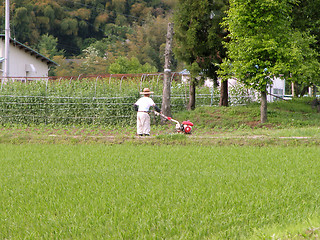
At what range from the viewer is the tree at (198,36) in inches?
862

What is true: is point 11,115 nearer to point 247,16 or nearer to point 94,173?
point 247,16

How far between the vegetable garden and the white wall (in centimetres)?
1809

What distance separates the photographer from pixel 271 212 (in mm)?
5602

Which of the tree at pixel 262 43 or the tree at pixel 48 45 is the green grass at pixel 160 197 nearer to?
the tree at pixel 262 43

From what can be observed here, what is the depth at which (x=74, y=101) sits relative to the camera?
21688 millimetres

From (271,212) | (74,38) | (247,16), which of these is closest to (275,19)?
(247,16)

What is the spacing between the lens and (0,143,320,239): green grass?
507cm

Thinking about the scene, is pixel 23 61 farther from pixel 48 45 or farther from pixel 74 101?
pixel 74 101

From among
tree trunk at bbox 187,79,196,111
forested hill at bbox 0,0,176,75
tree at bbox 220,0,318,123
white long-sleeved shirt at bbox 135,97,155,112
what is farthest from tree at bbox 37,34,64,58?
white long-sleeved shirt at bbox 135,97,155,112

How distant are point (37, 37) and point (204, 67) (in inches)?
1655

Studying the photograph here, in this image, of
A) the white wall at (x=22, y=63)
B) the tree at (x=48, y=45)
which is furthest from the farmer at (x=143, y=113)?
the tree at (x=48, y=45)

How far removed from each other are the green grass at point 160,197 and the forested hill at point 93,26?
42.6 m

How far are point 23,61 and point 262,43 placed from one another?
29.9 metres

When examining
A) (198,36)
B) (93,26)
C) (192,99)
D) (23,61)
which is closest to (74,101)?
(192,99)
